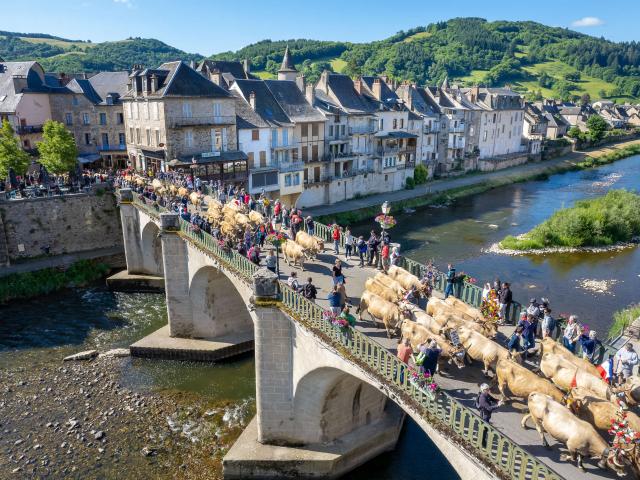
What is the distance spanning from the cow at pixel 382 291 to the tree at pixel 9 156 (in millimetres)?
33759

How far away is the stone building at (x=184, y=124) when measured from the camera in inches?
1554

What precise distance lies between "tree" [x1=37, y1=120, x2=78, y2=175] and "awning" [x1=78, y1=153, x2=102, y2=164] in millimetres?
8182

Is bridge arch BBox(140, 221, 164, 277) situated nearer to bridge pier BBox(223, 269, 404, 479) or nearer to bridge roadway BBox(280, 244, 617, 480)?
bridge roadway BBox(280, 244, 617, 480)

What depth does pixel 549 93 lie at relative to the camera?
560 ft

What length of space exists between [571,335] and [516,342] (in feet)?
5.54

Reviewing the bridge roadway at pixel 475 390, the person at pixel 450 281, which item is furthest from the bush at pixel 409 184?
the person at pixel 450 281

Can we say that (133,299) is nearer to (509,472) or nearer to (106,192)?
(106,192)

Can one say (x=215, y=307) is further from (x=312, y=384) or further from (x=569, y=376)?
(x=569, y=376)

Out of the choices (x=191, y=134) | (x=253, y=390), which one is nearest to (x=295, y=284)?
(x=253, y=390)

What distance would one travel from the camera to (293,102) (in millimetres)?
50344

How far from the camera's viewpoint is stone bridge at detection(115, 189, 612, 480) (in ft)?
34.7

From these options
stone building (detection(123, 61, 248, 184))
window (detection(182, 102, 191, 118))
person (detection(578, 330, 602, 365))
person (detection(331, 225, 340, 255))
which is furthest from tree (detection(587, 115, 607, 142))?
person (detection(578, 330, 602, 365))

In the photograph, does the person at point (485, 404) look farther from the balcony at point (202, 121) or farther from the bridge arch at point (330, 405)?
the balcony at point (202, 121)

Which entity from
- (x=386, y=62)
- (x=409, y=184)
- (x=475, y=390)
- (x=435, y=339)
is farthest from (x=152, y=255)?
(x=386, y=62)
